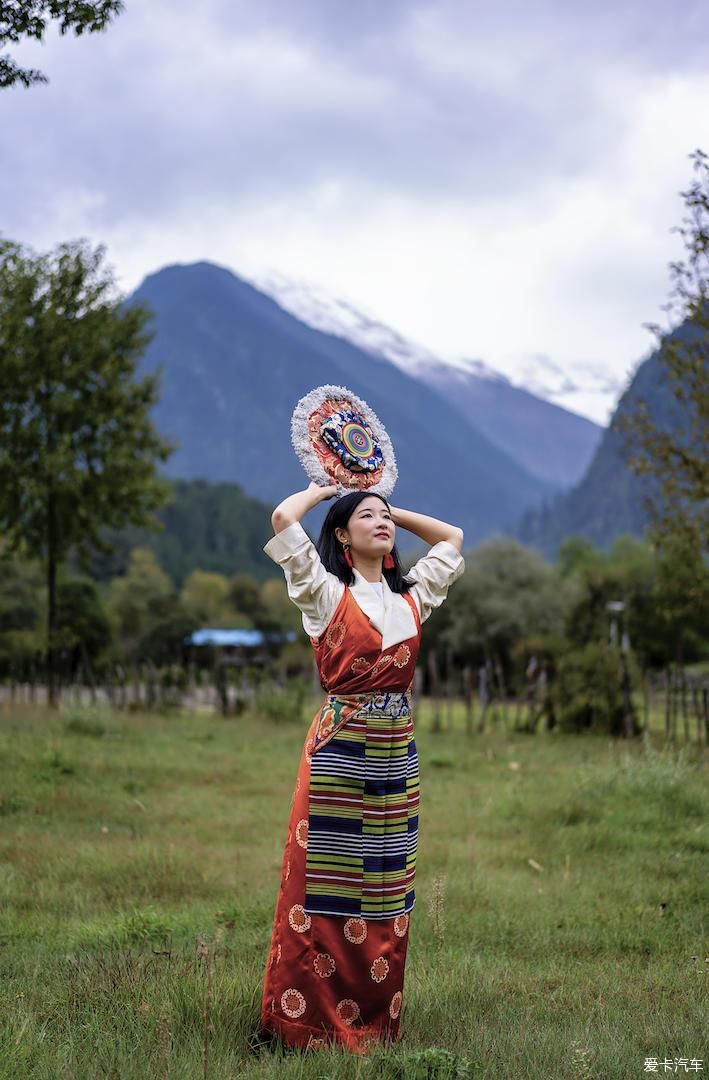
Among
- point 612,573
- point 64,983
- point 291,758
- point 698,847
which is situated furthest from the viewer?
point 612,573

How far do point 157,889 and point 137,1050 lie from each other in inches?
119

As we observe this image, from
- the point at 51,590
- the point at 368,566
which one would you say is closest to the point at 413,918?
the point at 368,566

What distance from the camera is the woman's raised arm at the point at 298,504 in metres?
4.13

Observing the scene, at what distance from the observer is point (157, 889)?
22.1 ft

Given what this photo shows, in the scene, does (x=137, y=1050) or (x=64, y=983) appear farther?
(x=64, y=983)

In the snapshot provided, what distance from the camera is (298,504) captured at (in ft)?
13.9

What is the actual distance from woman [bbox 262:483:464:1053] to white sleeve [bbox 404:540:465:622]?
275mm

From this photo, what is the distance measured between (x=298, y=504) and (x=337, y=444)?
0.43 meters

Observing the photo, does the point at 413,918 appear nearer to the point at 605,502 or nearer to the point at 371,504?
the point at 371,504

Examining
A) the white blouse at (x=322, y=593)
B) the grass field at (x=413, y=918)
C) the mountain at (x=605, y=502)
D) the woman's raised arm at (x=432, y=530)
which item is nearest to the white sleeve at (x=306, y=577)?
the white blouse at (x=322, y=593)

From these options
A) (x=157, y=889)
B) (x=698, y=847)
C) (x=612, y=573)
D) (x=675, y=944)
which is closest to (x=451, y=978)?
(x=675, y=944)

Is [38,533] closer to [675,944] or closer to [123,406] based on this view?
[123,406]

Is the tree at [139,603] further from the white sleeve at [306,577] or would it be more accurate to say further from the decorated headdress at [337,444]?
the white sleeve at [306,577]

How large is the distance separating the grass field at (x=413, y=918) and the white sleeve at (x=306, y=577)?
1391 mm
